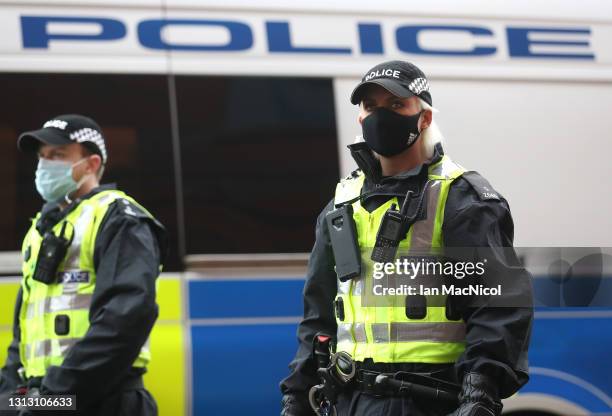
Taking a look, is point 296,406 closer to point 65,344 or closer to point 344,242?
point 344,242

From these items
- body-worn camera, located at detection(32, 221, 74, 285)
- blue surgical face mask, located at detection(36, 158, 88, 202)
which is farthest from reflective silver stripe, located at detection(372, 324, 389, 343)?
blue surgical face mask, located at detection(36, 158, 88, 202)

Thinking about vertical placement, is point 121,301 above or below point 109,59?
below

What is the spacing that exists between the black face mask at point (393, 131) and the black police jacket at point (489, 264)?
87mm

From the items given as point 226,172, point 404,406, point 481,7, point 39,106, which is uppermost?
point 481,7

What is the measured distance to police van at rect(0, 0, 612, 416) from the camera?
413cm

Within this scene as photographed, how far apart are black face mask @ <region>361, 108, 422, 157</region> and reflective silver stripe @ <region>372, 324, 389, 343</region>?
501 millimetres

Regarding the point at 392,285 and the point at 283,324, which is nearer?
the point at 392,285

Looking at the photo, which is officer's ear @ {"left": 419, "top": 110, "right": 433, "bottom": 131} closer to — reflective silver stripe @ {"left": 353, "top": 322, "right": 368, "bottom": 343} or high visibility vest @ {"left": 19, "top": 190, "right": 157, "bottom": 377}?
reflective silver stripe @ {"left": 353, "top": 322, "right": 368, "bottom": 343}

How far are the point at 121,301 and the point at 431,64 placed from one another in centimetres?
211

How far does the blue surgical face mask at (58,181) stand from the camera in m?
3.49

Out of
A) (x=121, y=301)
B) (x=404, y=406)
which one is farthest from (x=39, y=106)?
(x=404, y=406)

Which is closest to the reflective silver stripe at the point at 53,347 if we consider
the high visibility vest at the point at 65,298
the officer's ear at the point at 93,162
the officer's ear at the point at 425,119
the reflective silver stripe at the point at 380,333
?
the high visibility vest at the point at 65,298

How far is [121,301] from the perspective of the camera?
303cm

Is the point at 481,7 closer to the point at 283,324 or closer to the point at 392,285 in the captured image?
the point at 283,324
